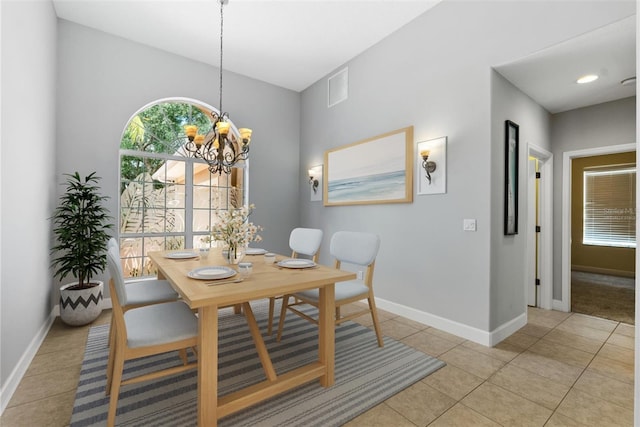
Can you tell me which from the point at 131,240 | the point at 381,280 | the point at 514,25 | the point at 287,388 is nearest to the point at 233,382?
the point at 287,388

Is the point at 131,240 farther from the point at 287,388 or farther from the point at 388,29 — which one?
the point at 388,29

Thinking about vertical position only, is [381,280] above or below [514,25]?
below

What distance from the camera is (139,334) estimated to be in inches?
59.2

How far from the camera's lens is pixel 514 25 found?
7.89ft

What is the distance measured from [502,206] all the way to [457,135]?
30.8 inches

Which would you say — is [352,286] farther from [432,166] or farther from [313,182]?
[313,182]

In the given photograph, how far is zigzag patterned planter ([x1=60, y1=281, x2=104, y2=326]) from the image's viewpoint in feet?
9.18

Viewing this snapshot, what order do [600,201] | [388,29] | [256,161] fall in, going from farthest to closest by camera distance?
1. [600,201]
2. [256,161]
3. [388,29]

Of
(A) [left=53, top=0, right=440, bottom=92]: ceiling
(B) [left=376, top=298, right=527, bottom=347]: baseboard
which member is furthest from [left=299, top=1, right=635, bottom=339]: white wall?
(A) [left=53, top=0, right=440, bottom=92]: ceiling

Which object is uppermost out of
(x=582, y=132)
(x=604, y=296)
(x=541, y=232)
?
(x=582, y=132)

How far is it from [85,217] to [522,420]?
3961 mm

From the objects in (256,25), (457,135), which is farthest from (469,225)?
(256,25)

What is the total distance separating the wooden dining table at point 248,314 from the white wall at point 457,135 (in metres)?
1.46

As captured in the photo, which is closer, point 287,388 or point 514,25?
point 287,388
